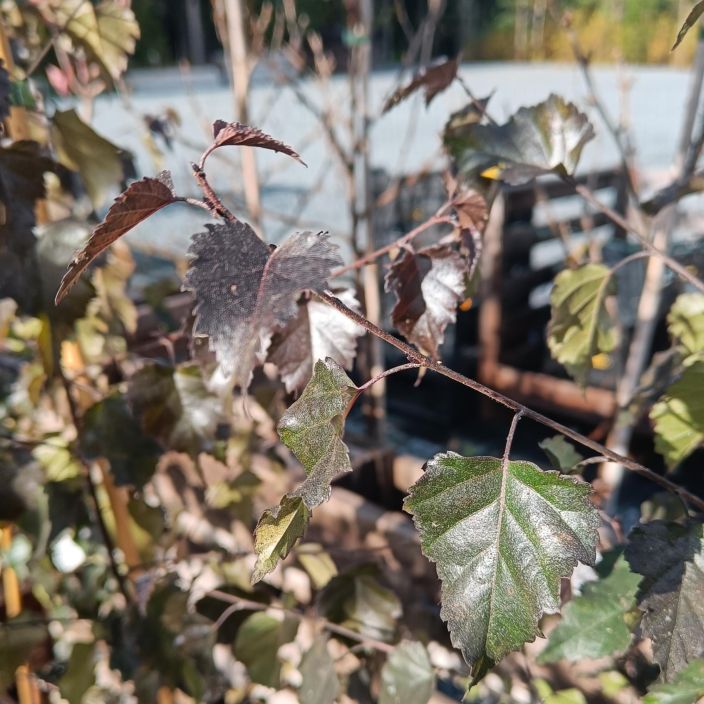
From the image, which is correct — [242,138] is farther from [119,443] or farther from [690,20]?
Result: [119,443]

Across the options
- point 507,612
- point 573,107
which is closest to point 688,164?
point 573,107

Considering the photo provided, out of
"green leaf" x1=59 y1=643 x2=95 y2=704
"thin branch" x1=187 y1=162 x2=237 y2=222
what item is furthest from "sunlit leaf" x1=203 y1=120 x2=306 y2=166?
"green leaf" x1=59 y1=643 x2=95 y2=704

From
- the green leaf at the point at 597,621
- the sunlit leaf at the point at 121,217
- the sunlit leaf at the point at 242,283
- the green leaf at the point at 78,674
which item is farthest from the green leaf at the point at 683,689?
the green leaf at the point at 78,674

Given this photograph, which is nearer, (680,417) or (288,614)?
(680,417)

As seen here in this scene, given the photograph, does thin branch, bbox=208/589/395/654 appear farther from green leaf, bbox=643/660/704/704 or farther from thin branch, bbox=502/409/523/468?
thin branch, bbox=502/409/523/468

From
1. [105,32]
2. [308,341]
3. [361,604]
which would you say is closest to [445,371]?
[308,341]
